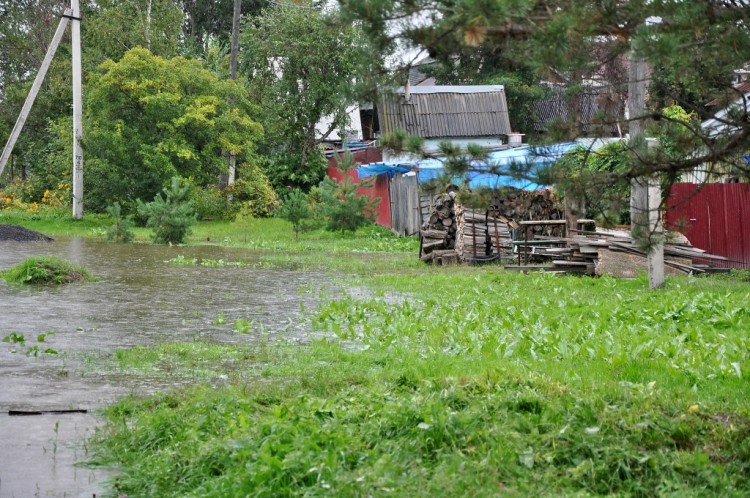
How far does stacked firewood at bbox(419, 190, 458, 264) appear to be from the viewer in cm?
2225

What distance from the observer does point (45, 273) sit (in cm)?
1619

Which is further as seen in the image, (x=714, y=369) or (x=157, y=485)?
(x=714, y=369)

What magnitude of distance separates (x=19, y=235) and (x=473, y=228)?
1479 centimetres

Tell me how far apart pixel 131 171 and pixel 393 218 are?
1025 centimetres

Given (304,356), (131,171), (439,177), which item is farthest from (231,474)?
(131,171)

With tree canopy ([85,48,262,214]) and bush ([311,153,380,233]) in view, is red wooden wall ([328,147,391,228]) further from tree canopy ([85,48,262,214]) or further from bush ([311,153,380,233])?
tree canopy ([85,48,262,214])

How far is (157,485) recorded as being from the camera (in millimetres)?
5621

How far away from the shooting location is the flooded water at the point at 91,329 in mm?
6312

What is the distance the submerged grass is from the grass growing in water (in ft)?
23.6

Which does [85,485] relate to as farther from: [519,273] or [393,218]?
[393,218]

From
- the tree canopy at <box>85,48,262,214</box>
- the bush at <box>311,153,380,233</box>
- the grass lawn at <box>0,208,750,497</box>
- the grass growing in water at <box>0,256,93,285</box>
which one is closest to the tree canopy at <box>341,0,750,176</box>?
the grass lawn at <box>0,208,750,497</box>

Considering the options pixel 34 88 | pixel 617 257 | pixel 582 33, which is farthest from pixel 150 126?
pixel 582 33

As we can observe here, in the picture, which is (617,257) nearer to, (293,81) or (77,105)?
(77,105)

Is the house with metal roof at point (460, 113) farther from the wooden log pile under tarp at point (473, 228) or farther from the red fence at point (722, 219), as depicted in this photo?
the red fence at point (722, 219)
